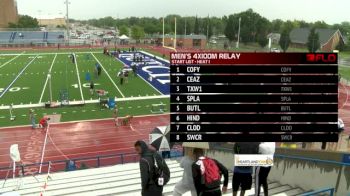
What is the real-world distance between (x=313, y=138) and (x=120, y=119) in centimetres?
1928

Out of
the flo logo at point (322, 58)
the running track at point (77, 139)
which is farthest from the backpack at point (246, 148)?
the running track at point (77, 139)

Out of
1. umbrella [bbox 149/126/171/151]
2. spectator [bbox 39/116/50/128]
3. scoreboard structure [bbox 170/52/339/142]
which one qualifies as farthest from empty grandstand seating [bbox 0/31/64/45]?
scoreboard structure [bbox 170/52/339/142]

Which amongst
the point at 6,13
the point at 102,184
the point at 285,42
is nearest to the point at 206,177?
the point at 102,184

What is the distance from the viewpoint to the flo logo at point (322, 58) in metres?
6.80

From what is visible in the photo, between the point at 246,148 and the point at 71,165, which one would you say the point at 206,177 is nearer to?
the point at 246,148

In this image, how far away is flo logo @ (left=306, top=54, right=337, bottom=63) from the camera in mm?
6797

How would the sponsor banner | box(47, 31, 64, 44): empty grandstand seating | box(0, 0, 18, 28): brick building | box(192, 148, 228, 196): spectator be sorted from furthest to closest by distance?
1. box(0, 0, 18, 28): brick building
2. box(47, 31, 64, 44): empty grandstand seating
3. the sponsor banner
4. box(192, 148, 228, 196): spectator

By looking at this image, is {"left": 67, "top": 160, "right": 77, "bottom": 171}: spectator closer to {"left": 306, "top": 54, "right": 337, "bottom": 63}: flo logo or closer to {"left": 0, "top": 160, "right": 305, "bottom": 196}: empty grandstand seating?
{"left": 0, "top": 160, "right": 305, "bottom": 196}: empty grandstand seating

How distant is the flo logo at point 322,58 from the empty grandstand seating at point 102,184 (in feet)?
9.73

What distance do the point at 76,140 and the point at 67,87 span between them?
49.0ft

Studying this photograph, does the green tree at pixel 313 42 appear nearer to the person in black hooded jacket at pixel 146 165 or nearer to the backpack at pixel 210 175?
the backpack at pixel 210 175

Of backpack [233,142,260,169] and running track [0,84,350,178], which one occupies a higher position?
backpack [233,142,260,169]

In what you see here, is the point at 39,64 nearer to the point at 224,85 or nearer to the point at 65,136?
the point at 65,136

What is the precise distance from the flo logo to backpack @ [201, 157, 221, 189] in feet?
9.62
